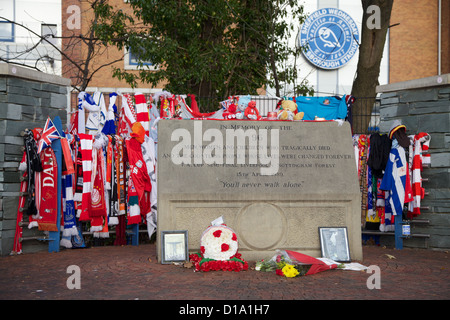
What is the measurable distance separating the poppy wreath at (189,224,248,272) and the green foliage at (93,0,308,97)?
5.73 metres

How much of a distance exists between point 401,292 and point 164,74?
27.2ft

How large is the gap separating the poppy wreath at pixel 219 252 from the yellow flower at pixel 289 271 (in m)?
0.62

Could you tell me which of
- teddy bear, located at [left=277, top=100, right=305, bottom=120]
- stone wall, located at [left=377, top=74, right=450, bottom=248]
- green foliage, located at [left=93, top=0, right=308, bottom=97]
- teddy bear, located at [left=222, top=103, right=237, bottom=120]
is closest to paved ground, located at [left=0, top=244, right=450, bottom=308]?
stone wall, located at [left=377, top=74, right=450, bottom=248]

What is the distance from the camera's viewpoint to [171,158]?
6.97 meters

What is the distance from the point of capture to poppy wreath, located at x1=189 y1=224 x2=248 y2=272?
629 centimetres

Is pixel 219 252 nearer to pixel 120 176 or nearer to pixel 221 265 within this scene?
pixel 221 265

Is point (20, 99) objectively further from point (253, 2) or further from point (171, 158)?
point (253, 2)

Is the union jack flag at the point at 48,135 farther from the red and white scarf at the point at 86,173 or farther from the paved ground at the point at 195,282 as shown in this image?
the paved ground at the point at 195,282

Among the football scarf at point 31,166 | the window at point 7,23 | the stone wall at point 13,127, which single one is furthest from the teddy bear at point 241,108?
the window at point 7,23

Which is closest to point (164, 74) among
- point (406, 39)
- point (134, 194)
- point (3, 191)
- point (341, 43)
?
point (134, 194)

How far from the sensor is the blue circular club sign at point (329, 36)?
21.2m

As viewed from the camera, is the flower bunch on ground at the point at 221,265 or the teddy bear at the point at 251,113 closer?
the flower bunch on ground at the point at 221,265

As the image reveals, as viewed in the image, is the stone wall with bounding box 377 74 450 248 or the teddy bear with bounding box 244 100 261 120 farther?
the stone wall with bounding box 377 74 450 248

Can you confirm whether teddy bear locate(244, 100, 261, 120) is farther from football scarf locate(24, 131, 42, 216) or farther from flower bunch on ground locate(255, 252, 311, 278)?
football scarf locate(24, 131, 42, 216)
